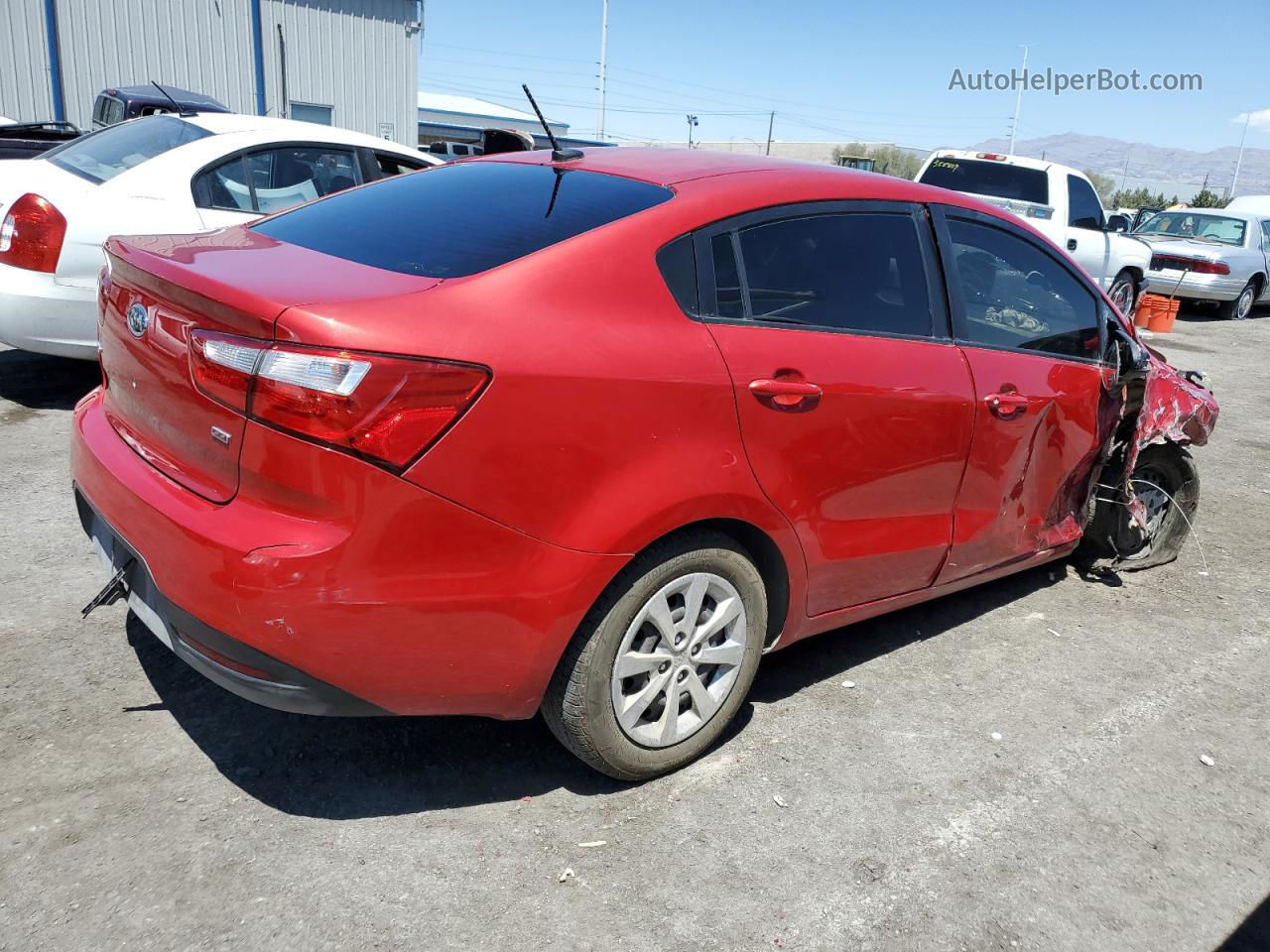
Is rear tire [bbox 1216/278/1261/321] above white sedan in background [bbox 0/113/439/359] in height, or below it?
below

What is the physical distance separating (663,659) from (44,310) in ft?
13.8

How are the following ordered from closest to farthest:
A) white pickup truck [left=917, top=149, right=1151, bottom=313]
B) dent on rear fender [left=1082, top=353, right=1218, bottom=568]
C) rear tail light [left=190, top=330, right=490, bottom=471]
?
rear tail light [left=190, top=330, right=490, bottom=471] → dent on rear fender [left=1082, top=353, right=1218, bottom=568] → white pickup truck [left=917, top=149, right=1151, bottom=313]

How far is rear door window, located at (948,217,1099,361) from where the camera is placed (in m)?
3.57

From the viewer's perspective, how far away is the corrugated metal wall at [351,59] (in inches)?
915

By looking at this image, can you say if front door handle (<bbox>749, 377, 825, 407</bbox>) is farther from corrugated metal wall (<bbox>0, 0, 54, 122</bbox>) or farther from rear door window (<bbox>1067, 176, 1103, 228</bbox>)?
corrugated metal wall (<bbox>0, 0, 54, 122</bbox>)

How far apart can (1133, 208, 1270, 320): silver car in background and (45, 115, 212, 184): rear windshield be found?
14104 millimetres

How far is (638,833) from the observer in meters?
2.67

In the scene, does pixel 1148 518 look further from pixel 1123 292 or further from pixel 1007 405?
pixel 1123 292

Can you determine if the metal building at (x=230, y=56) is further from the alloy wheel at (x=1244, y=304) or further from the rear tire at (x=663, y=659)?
the rear tire at (x=663, y=659)

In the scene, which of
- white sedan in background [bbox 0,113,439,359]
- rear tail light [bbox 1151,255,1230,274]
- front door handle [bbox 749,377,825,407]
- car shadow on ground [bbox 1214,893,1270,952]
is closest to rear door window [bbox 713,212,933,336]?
front door handle [bbox 749,377,825,407]

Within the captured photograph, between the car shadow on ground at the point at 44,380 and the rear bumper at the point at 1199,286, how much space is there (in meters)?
14.6

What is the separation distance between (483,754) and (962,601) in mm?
2395

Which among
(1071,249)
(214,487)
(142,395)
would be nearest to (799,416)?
(214,487)

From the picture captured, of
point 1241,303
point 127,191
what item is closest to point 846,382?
point 127,191
